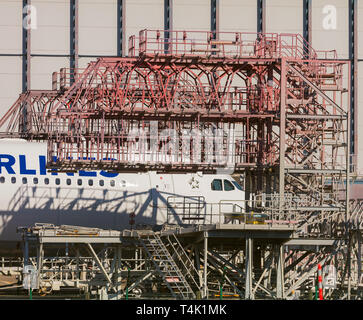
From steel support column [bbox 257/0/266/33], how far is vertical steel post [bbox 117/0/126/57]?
1157cm

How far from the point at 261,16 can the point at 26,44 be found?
2021 cm

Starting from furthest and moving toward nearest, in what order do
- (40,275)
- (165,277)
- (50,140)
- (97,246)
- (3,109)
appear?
(3,109), (97,246), (50,140), (40,275), (165,277)

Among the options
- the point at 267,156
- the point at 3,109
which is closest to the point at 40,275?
the point at 267,156

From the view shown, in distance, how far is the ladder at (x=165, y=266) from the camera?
44.2 meters

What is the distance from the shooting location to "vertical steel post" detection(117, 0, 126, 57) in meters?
75.7

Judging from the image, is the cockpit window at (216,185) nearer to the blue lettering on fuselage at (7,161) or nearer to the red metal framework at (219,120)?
the red metal framework at (219,120)

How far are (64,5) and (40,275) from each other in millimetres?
33848

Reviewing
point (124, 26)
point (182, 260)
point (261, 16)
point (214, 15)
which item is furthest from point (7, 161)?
point (261, 16)

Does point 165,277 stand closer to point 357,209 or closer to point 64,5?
point 357,209

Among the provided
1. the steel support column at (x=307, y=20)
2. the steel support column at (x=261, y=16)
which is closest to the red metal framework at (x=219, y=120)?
the steel support column at (x=307, y=20)

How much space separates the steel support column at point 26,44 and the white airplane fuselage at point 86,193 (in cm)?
2069

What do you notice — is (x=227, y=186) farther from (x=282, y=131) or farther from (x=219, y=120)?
(x=282, y=131)

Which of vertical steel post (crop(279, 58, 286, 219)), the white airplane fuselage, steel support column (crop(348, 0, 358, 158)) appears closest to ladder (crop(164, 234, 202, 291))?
the white airplane fuselage

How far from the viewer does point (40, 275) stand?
48.5m
